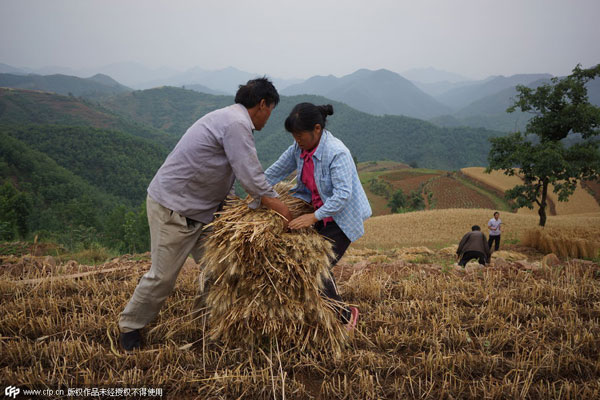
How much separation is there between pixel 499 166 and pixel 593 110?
15.7 feet

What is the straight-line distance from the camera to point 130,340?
8.84ft

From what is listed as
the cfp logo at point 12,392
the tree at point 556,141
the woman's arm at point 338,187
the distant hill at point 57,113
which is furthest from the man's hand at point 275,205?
the distant hill at point 57,113

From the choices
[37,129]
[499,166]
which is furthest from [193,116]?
[499,166]

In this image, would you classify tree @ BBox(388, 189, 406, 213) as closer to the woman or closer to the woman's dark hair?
the woman

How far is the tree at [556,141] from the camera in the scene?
16.8 meters

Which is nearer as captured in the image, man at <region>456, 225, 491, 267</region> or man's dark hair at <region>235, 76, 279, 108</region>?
man's dark hair at <region>235, 76, 279, 108</region>

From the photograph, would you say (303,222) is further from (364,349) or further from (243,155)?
(364,349)

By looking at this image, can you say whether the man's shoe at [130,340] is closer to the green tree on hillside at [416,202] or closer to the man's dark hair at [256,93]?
the man's dark hair at [256,93]

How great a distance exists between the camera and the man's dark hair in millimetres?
2555

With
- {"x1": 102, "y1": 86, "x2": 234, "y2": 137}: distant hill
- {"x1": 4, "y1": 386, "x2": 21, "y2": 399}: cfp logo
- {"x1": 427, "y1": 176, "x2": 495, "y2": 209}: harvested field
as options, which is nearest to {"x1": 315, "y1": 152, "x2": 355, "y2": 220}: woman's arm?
{"x1": 4, "y1": 386, "x2": 21, "y2": 399}: cfp logo

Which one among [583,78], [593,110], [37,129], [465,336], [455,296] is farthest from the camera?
[37,129]

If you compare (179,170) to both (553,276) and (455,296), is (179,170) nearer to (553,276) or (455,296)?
(455,296)

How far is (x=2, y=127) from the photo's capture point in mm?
64875

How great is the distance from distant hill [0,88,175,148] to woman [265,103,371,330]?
97.3 m
